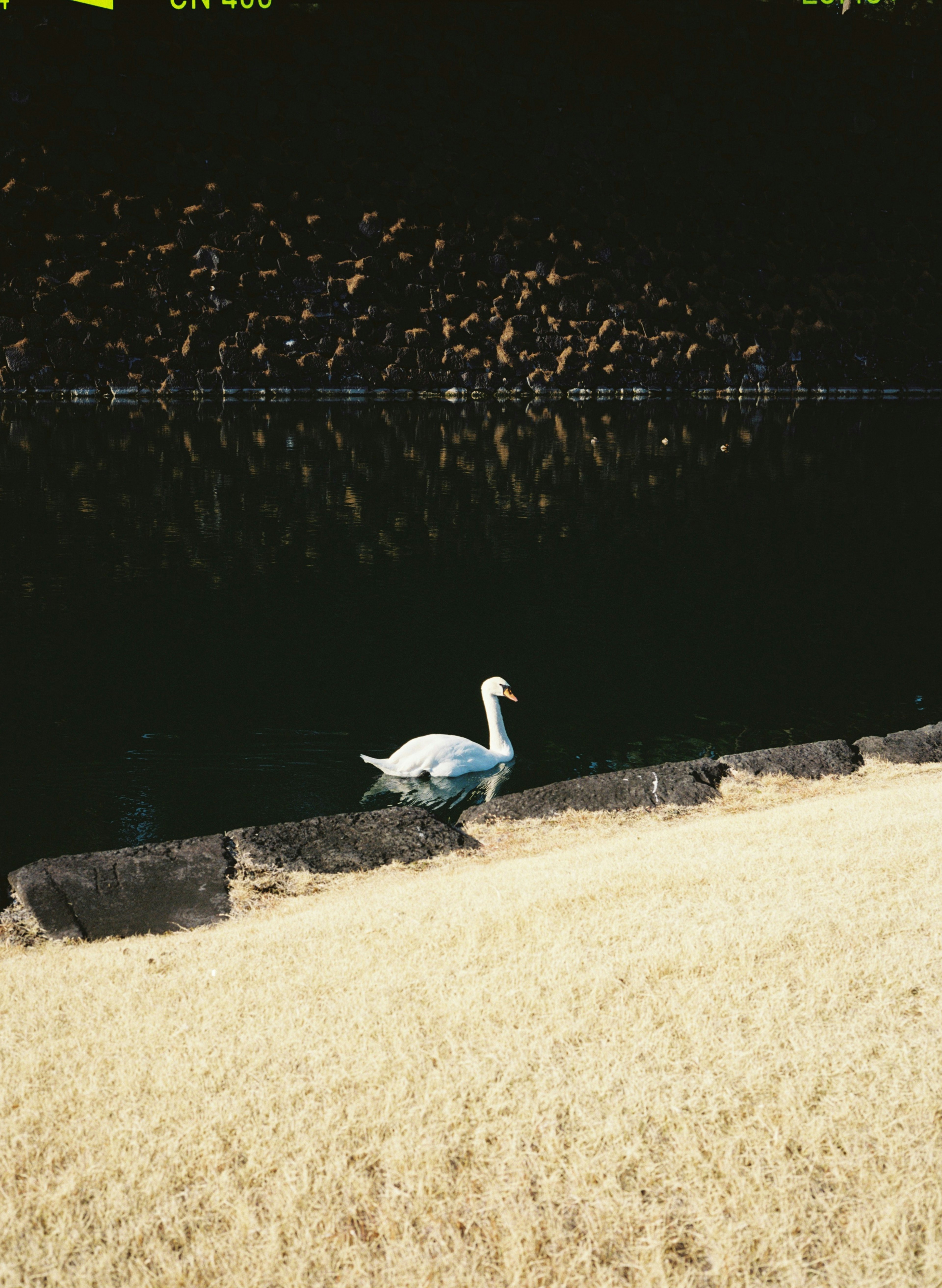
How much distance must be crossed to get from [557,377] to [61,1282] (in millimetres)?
32553

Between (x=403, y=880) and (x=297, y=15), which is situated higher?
(x=297, y=15)

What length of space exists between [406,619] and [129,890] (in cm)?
523

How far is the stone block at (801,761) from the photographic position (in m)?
5.57

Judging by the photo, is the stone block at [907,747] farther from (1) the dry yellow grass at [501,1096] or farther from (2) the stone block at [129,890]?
(2) the stone block at [129,890]

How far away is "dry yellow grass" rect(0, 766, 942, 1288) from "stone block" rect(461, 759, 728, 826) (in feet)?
5.46

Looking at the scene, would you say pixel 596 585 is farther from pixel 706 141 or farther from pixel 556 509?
pixel 706 141

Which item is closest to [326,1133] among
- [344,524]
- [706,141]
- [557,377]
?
[344,524]

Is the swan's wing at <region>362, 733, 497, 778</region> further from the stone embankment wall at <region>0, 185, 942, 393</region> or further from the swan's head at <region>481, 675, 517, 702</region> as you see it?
the stone embankment wall at <region>0, 185, 942, 393</region>

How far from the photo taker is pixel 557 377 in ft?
107

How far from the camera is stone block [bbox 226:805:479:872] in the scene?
443 cm

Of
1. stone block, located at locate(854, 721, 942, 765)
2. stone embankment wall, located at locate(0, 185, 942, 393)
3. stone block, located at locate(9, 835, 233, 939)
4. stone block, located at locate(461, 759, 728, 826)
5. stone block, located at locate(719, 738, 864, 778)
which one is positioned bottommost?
stone block, located at locate(854, 721, 942, 765)

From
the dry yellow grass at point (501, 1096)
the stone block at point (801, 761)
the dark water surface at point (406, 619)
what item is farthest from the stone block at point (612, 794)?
the dry yellow grass at point (501, 1096)

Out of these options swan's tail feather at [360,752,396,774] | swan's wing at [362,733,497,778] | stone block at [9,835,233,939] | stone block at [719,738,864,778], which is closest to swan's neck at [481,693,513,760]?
swan's wing at [362,733,497,778]

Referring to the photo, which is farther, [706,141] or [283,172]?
[706,141]
